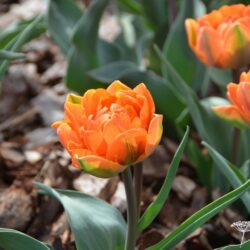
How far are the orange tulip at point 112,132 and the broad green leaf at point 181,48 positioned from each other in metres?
0.91

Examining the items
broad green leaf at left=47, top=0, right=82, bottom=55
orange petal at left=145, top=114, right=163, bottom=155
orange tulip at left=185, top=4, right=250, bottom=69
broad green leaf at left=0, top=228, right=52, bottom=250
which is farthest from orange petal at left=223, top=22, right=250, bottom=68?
broad green leaf at left=47, top=0, right=82, bottom=55

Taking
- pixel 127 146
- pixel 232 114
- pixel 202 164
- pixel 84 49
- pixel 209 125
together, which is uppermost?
pixel 127 146

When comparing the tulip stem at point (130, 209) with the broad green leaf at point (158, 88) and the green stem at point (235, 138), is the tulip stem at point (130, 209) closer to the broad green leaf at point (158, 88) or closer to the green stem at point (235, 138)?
the green stem at point (235, 138)

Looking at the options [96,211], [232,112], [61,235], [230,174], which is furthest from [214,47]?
[61,235]

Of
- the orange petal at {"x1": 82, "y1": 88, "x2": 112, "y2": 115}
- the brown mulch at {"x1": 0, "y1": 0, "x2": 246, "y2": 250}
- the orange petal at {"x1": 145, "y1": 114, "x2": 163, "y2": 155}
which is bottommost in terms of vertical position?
the brown mulch at {"x1": 0, "y1": 0, "x2": 246, "y2": 250}

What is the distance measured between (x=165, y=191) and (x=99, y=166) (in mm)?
182

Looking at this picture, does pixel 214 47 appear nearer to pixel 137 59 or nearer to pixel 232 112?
pixel 232 112

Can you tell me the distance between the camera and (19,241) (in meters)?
1.15

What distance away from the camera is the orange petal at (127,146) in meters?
1.01

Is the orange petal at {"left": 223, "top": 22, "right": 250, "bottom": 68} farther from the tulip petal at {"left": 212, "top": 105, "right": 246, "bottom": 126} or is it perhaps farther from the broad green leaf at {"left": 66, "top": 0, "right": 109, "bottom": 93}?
the broad green leaf at {"left": 66, "top": 0, "right": 109, "bottom": 93}

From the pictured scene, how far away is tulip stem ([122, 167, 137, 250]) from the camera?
3.65 ft

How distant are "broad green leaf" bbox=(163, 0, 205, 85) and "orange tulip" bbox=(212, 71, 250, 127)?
0.66 m

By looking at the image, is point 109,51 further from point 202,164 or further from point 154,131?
point 154,131

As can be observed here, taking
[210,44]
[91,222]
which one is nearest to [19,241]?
[91,222]
